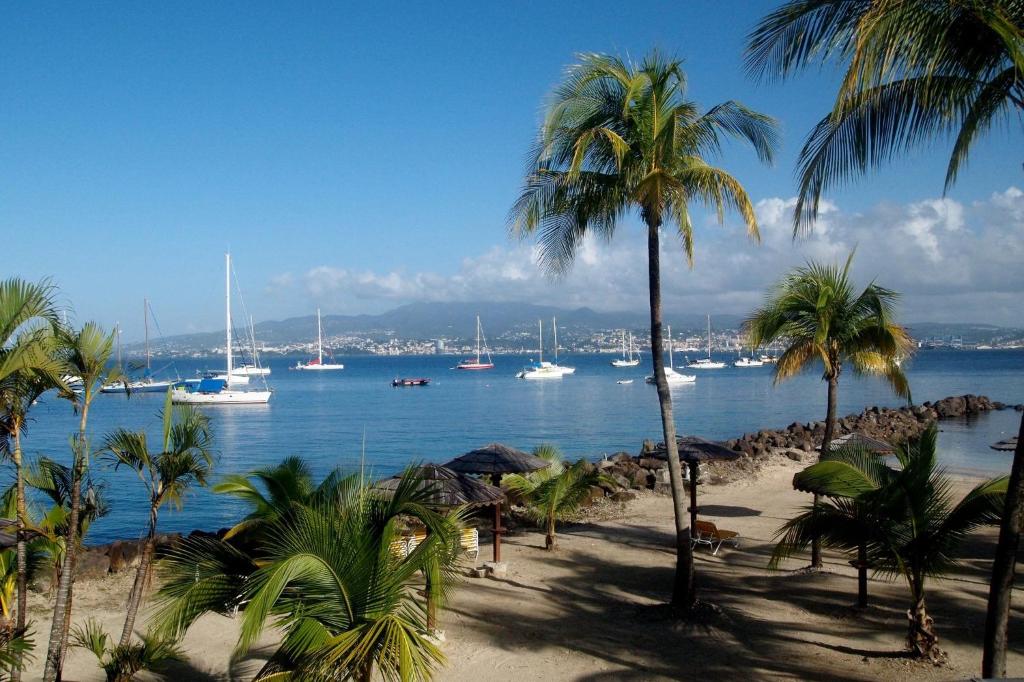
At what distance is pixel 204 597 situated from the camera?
597cm

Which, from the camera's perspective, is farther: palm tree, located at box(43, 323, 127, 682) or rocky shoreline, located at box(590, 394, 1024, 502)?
rocky shoreline, located at box(590, 394, 1024, 502)

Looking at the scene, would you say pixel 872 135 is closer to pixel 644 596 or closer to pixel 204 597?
pixel 204 597

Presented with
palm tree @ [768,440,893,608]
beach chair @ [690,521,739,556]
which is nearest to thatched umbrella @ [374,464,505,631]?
beach chair @ [690,521,739,556]

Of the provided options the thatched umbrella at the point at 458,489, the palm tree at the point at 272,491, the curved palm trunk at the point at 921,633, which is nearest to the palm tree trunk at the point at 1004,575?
the curved palm trunk at the point at 921,633

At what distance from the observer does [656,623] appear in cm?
1023

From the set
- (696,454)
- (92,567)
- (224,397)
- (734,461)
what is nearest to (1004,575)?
(696,454)

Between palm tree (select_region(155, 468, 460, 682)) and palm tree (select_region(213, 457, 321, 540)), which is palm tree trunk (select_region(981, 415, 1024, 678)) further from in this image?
palm tree (select_region(213, 457, 321, 540))

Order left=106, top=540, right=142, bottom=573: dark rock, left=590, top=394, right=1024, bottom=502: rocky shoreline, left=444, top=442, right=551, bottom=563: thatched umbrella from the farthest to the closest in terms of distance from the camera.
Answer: left=590, top=394, right=1024, bottom=502: rocky shoreline, left=106, top=540, right=142, bottom=573: dark rock, left=444, top=442, right=551, bottom=563: thatched umbrella

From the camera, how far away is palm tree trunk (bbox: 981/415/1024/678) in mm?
6180

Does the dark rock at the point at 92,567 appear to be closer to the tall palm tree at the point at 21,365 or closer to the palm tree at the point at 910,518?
the tall palm tree at the point at 21,365

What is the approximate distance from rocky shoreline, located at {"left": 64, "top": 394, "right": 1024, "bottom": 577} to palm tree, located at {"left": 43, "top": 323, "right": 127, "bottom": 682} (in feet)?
3.38

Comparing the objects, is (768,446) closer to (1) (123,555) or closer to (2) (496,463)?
(2) (496,463)

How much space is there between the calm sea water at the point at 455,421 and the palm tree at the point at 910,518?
816cm

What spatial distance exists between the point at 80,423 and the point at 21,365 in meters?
1.01
